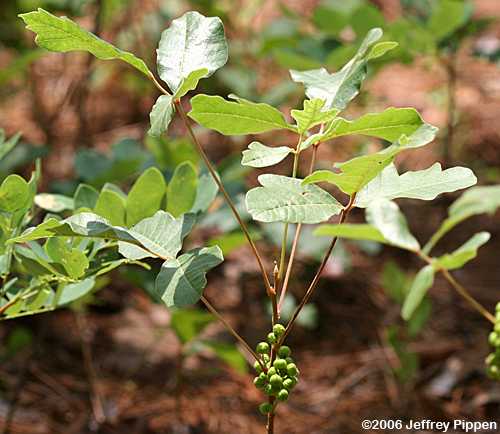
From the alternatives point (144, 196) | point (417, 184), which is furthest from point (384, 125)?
point (144, 196)

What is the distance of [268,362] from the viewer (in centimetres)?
100

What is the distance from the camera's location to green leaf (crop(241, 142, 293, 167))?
3.00ft

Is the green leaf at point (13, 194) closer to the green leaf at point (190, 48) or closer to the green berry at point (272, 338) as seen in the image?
the green leaf at point (190, 48)

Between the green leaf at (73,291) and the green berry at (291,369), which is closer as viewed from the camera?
the green berry at (291,369)

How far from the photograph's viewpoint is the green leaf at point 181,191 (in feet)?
Result: 3.85

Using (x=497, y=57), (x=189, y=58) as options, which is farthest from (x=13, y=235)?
(x=497, y=57)

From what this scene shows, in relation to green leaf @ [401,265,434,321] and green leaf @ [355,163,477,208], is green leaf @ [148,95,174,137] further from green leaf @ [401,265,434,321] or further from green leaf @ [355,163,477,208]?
green leaf @ [401,265,434,321]

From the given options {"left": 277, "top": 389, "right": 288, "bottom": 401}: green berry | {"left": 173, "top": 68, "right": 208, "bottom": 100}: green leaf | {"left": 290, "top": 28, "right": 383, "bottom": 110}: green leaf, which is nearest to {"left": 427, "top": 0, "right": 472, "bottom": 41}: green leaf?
{"left": 290, "top": 28, "right": 383, "bottom": 110}: green leaf

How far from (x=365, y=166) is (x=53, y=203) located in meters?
0.57

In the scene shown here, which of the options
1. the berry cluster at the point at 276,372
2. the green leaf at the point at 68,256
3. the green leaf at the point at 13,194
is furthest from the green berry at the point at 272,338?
the green leaf at the point at 13,194

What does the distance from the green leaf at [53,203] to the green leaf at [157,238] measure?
29 centimetres

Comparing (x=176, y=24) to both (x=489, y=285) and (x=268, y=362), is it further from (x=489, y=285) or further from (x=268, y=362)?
(x=489, y=285)

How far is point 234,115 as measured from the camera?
0.93m

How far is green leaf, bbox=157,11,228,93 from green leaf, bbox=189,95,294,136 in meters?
0.06
